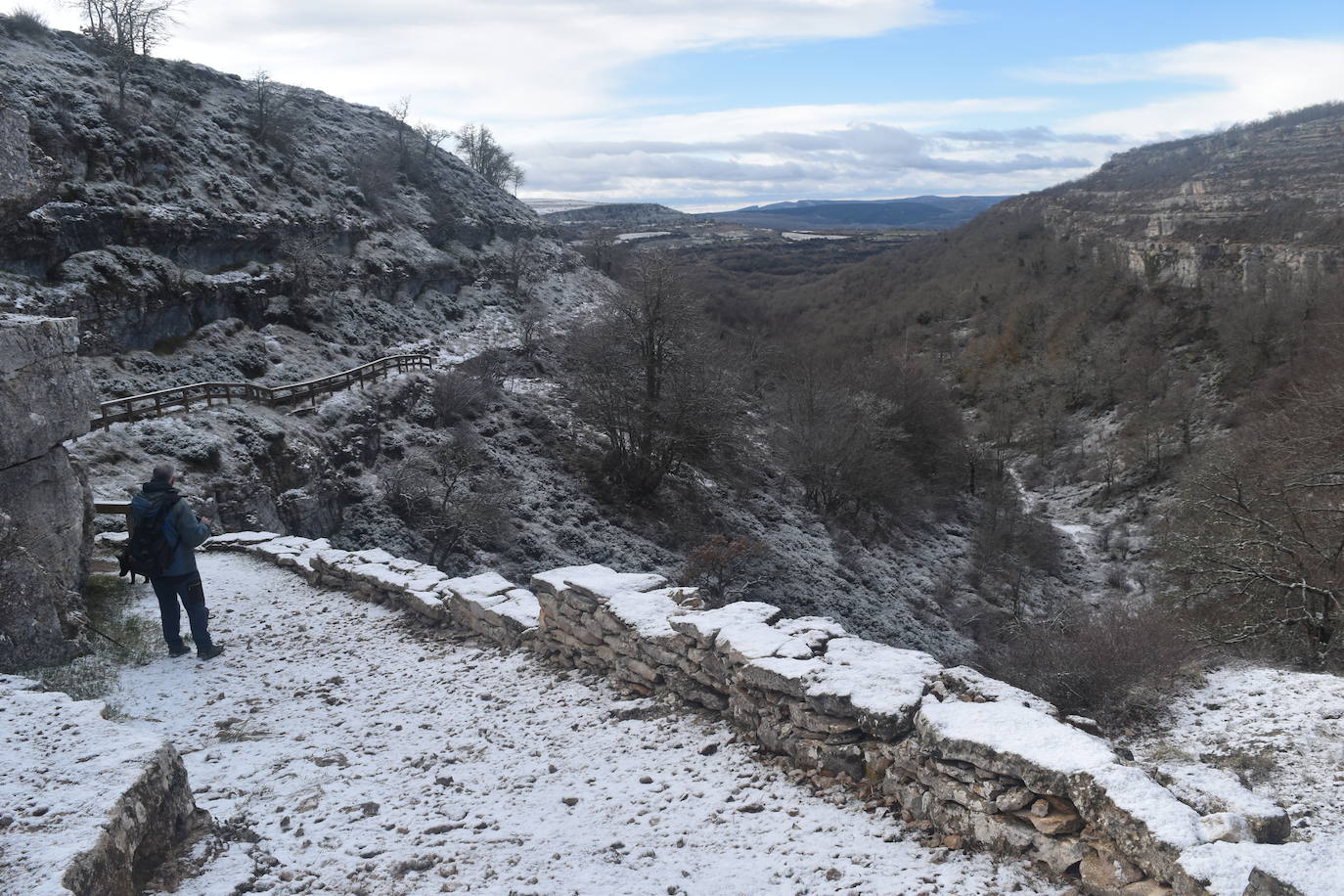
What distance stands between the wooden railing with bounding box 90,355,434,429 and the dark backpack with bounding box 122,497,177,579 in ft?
35.7

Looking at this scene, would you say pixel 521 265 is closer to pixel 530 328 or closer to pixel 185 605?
pixel 530 328

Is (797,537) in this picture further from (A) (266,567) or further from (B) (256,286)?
(B) (256,286)

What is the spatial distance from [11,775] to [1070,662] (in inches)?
336

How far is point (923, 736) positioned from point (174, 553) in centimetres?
700

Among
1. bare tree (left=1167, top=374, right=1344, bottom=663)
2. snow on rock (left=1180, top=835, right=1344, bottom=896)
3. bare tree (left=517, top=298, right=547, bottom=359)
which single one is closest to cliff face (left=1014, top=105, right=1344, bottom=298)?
bare tree (left=1167, top=374, right=1344, bottom=663)

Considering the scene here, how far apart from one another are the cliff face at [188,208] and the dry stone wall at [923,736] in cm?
795

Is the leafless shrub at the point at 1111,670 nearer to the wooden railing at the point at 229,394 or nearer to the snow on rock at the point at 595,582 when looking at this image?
the snow on rock at the point at 595,582

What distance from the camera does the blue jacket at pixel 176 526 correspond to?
7602 millimetres

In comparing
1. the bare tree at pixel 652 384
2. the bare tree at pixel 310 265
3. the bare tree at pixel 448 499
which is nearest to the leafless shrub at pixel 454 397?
the bare tree at pixel 448 499

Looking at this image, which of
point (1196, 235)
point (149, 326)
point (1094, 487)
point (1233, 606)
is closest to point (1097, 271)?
point (1196, 235)

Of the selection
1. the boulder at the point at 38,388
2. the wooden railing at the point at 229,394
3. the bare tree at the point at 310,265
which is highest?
the bare tree at the point at 310,265

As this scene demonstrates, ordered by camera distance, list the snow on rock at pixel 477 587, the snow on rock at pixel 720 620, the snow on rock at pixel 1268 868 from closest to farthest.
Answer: the snow on rock at pixel 1268 868 → the snow on rock at pixel 720 620 → the snow on rock at pixel 477 587

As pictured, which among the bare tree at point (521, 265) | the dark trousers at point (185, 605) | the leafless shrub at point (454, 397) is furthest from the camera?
the bare tree at point (521, 265)

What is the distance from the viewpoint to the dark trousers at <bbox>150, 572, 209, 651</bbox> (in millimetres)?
7707
